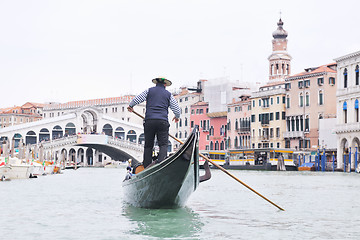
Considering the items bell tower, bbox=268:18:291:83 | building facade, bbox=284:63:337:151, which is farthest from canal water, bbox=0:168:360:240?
bell tower, bbox=268:18:291:83

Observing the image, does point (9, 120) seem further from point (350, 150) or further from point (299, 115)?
point (350, 150)

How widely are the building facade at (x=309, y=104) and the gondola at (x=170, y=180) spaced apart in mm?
32480

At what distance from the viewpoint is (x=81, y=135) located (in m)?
48.7

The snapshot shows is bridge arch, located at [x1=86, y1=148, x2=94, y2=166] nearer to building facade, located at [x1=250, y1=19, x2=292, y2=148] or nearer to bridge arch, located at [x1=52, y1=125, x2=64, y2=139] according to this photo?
bridge arch, located at [x1=52, y1=125, x2=64, y2=139]

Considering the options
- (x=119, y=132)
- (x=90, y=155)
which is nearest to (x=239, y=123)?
(x=119, y=132)

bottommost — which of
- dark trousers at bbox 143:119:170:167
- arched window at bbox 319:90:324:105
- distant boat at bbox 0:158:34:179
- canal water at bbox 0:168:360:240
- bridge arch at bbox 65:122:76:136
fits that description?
canal water at bbox 0:168:360:240

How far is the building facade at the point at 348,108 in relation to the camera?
3484 centimetres

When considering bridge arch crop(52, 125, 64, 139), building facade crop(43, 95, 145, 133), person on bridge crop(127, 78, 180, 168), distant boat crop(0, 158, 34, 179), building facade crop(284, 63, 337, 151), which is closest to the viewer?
person on bridge crop(127, 78, 180, 168)

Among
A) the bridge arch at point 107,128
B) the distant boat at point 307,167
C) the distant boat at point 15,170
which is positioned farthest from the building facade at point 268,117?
the distant boat at point 15,170

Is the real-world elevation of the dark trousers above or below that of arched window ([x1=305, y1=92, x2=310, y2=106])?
below

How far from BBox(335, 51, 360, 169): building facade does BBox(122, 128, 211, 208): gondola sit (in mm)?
26509

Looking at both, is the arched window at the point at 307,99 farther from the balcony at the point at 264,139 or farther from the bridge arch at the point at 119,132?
the bridge arch at the point at 119,132

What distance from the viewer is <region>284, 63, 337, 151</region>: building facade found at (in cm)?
4175

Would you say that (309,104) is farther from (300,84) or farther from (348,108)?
(348,108)
